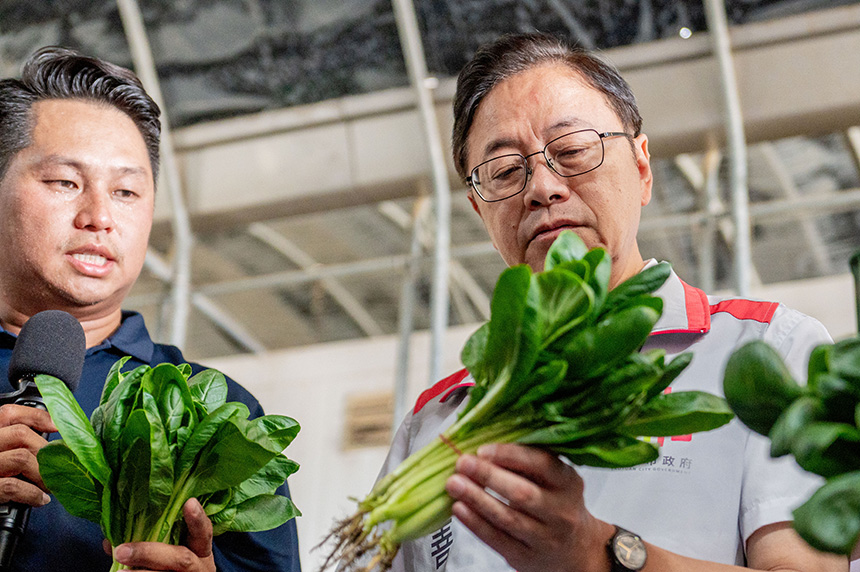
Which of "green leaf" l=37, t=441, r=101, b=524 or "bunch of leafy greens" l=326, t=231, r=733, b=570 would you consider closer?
"bunch of leafy greens" l=326, t=231, r=733, b=570

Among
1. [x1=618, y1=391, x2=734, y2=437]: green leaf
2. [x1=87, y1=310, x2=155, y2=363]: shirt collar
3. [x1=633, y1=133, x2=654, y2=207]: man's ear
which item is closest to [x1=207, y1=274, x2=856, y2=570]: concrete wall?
[x1=87, y1=310, x2=155, y2=363]: shirt collar

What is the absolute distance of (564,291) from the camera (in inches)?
36.8

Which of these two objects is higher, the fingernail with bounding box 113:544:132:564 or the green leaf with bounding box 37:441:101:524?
the green leaf with bounding box 37:441:101:524

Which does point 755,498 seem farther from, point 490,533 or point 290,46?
point 290,46

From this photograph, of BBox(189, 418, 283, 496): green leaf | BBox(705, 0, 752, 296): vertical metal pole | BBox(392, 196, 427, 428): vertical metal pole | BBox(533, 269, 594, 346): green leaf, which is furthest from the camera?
BBox(392, 196, 427, 428): vertical metal pole

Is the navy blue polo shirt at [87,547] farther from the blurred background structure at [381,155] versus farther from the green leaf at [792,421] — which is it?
the blurred background structure at [381,155]

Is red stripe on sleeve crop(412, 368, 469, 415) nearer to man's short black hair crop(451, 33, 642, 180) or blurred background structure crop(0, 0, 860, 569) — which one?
man's short black hair crop(451, 33, 642, 180)

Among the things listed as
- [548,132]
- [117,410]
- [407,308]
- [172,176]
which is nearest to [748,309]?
[548,132]

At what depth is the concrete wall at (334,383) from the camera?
561 cm

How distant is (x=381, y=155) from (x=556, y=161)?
412cm

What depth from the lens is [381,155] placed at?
561 cm

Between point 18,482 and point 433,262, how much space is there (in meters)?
4.34

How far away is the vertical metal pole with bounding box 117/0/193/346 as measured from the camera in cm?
555

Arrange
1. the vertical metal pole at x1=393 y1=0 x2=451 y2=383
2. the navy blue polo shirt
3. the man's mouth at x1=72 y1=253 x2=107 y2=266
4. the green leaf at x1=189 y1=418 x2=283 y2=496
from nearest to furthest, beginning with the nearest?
the green leaf at x1=189 y1=418 x2=283 y2=496, the navy blue polo shirt, the man's mouth at x1=72 y1=253 x2=107 y2=266, the vertical metal pole at x1=393 y1=0 x2=451 y2=383
